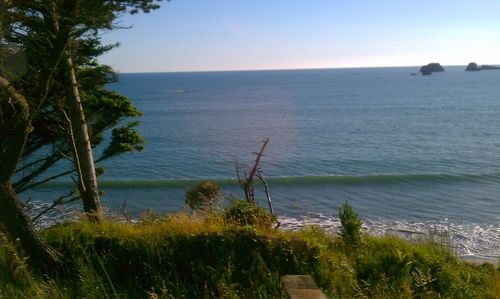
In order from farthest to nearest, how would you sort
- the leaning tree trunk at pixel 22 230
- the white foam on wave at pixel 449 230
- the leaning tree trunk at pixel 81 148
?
1. the white foam on wave at pixel 449 230
2. the leaning tree trunk at pixel 81 148
3. the leaning tree trunk at pixel 22 230

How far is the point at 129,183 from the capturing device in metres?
28.6

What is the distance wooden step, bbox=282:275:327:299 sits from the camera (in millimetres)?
3338

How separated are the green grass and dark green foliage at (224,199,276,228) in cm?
51

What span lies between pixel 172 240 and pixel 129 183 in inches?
937

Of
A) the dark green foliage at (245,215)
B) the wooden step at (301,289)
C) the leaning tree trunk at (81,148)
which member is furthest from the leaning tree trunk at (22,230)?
the leaning tree trunk at (81,148)

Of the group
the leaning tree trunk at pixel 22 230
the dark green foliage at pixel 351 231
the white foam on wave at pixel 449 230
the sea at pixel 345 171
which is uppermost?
the leaning tree trunk at pixel 22 230

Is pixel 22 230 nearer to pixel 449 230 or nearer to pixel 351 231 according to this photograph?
pixel 351 231

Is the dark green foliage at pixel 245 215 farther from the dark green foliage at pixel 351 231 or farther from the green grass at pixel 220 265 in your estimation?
the dark green foliage at pixel 351 231

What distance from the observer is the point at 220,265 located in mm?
5113

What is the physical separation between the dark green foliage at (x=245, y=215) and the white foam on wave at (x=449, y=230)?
7390 mm

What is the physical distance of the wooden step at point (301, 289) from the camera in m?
3.34

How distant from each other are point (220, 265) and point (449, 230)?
14.0 meters

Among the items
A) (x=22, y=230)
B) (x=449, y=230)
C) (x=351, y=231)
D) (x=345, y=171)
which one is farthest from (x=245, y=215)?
(x=345, y=171)

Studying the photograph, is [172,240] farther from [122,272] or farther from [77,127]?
[77,127]
